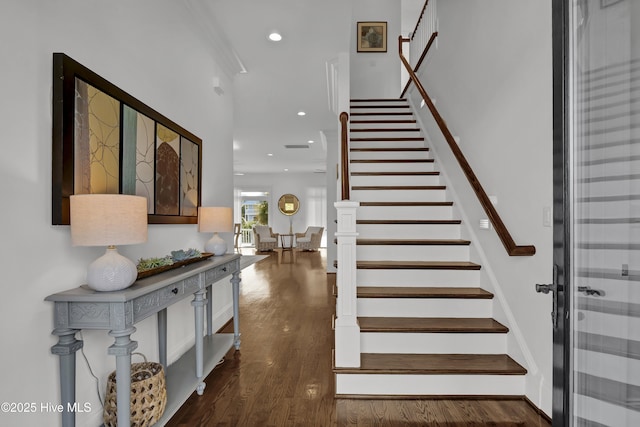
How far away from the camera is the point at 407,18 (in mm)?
6754

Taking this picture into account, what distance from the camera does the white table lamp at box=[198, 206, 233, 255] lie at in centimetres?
291

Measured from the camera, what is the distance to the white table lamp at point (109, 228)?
1.42 metres

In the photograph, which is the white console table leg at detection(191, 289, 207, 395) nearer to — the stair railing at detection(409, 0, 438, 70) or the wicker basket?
the wicker basket

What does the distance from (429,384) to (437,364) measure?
141 millimetres

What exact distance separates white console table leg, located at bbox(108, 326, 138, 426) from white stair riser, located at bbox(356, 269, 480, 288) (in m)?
1.86

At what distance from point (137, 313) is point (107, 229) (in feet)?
1.42

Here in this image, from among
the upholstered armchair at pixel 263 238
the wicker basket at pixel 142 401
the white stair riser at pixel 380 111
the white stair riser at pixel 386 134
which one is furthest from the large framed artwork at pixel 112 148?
the upholstered armchair at pixel 263 238

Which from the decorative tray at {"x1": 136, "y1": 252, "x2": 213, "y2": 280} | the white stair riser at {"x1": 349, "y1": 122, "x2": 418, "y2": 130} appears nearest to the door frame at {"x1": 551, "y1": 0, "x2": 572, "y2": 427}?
the decorative tray at {"x1": 136, "y1": 252, "x2": 213, "y2": 280}

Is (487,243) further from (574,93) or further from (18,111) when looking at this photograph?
(18,111)

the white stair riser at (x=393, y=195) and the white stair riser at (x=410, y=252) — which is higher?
the white stair riser at (x=393, y=195)

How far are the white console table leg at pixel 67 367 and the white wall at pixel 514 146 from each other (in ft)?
8.20

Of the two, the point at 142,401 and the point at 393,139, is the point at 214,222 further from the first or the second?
the point at 393,139

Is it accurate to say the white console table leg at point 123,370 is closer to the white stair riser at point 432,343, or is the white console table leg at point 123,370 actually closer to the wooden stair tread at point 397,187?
the white stair riser at point 432,343

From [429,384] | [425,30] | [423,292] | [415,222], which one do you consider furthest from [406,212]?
[425,30]
